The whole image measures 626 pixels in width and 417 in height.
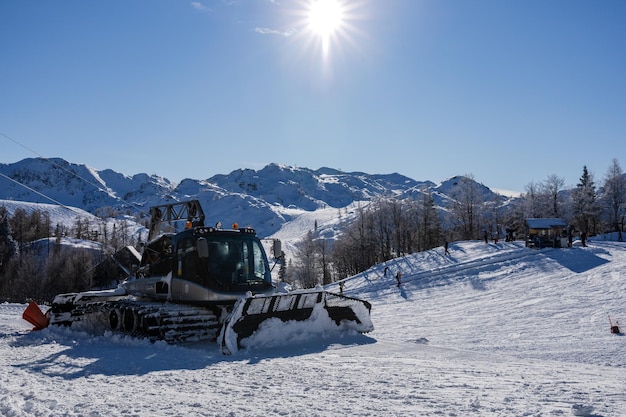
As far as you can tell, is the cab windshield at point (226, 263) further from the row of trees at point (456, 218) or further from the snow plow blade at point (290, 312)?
the row of trees at point (456, 218)

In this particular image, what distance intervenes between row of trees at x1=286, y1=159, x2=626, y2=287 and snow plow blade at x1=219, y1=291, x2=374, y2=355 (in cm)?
A: 6422

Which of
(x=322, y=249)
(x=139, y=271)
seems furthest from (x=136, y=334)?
(x=322, y=249)

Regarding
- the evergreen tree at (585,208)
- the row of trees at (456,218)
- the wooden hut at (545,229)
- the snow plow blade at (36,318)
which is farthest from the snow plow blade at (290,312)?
the evergreen tree at (585,208)

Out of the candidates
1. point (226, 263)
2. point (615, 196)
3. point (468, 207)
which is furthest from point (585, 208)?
point (226, 263)

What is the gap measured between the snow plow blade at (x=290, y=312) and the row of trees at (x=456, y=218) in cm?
6422

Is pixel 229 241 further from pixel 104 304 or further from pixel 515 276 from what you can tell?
pixel 515 276

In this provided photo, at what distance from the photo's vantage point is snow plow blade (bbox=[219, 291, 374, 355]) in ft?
33.9

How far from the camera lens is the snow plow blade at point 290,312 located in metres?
10.3

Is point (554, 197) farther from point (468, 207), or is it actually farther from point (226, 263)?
point (226, 263)

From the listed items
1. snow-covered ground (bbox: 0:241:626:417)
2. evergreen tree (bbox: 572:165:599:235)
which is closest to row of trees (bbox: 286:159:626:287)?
evergreen tree (bbox: 572:165:599:235)

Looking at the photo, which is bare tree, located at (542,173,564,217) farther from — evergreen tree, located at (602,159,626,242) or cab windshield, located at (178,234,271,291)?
cab windshield, located at (178,234,271,291)

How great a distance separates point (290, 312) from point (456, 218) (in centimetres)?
7651

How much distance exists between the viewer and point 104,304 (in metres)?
14.1

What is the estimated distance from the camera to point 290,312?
1141cm
